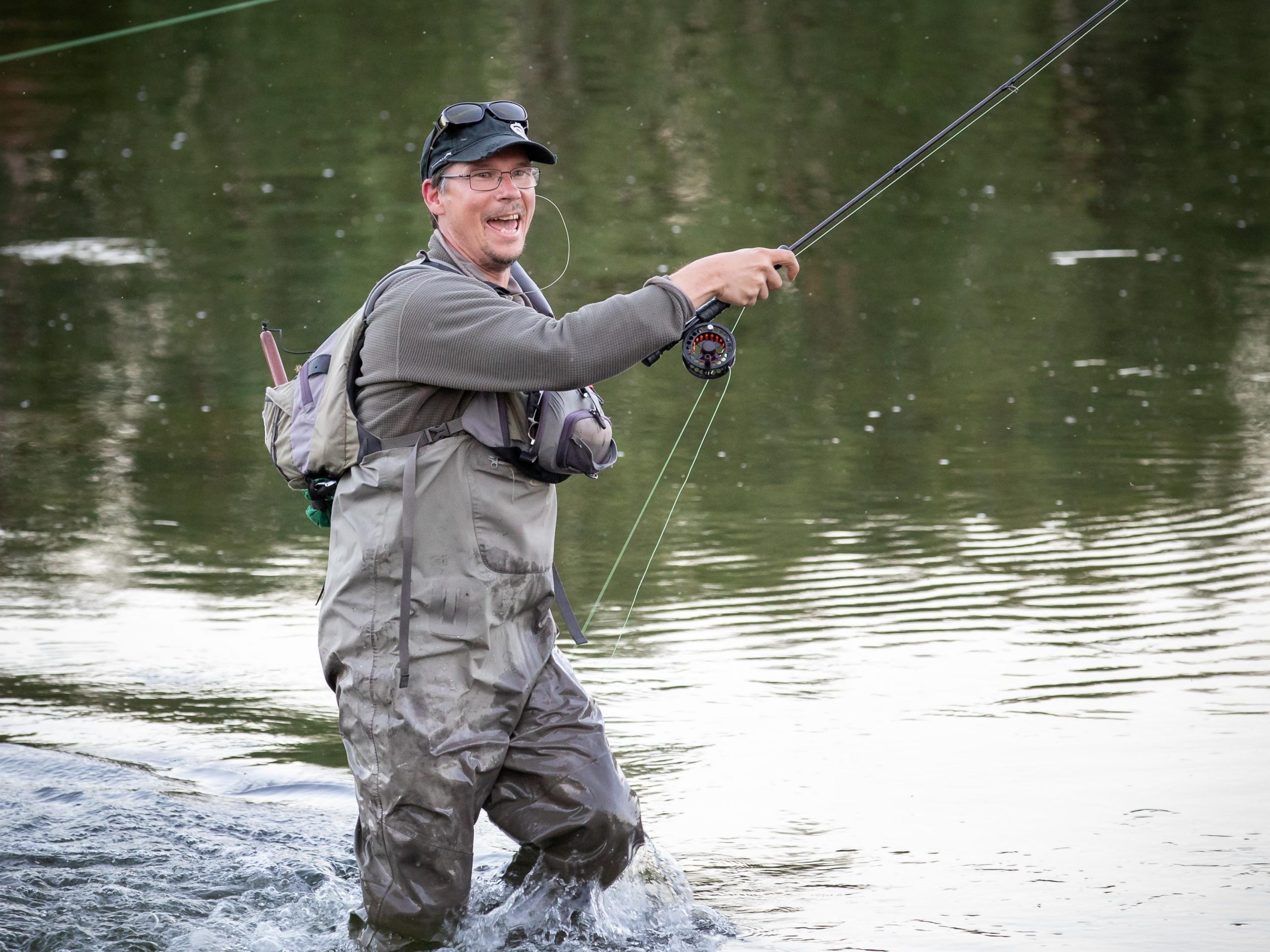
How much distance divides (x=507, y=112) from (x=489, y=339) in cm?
Answer: 51

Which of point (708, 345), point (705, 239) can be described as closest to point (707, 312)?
point (708, 345)

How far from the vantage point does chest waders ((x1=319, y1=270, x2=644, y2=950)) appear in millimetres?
3041

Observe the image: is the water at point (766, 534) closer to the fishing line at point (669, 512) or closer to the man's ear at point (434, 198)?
the fishing line at point (669, 512)

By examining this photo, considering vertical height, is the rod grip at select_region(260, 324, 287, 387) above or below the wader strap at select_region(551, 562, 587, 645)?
above

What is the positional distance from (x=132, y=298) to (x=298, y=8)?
907cm

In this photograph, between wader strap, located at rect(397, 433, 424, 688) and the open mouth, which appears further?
the open mouth

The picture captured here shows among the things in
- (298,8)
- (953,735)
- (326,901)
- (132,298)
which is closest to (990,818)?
(953,735)

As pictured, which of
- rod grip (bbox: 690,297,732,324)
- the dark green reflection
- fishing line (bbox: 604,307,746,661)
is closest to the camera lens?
rod grip (bbox: 690,297,732,324)

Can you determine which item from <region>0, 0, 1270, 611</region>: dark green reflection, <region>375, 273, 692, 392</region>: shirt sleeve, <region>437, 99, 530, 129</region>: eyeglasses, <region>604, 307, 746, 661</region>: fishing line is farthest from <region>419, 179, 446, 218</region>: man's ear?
<region>0, 0, 1270, 611</region>: dark green reflection

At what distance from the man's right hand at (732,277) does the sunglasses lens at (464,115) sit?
47 cm

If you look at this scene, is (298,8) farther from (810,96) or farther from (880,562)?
(880,562)

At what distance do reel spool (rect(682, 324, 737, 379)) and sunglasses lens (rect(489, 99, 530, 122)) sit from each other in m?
0.50

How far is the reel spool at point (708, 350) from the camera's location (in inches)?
130

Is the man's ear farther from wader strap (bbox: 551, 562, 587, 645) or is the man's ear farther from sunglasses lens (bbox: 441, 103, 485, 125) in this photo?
wader strap (bbox: 551, 562, 587, 645)
